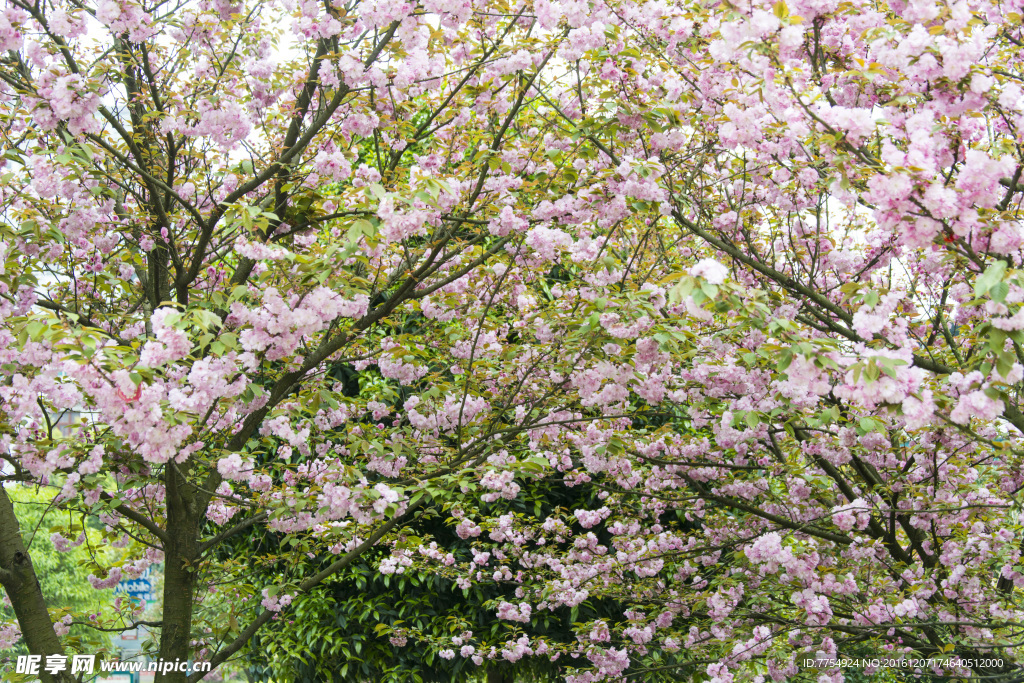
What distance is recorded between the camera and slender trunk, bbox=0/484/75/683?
3.76 meters

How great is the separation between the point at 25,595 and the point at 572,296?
Answer: 3.29 meters

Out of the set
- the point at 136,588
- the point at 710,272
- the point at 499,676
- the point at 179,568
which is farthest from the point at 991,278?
the point at 136,588

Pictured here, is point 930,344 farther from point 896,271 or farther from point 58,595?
point 58,595

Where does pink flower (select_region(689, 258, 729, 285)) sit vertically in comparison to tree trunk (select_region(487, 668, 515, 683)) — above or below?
above

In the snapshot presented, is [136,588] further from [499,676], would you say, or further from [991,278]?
[991,278]

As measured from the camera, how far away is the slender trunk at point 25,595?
12.3 ft

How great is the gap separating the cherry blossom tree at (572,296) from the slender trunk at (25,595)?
0.02 metres

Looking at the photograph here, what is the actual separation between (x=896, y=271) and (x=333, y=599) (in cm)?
549

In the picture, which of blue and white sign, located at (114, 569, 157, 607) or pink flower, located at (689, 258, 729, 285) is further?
blue and white sign, located at (114, 569, 157, 607)

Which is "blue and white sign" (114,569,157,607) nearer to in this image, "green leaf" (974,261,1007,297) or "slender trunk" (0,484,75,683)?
"slender trunk" (0,484,75,683)

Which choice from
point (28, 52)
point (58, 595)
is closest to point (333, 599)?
point (28, 52)

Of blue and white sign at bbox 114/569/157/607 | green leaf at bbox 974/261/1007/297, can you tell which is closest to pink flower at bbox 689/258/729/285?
green leaf at bbox 974/261/1007/297

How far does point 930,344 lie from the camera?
471cm

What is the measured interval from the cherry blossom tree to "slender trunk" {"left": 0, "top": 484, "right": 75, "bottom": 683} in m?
0.02
